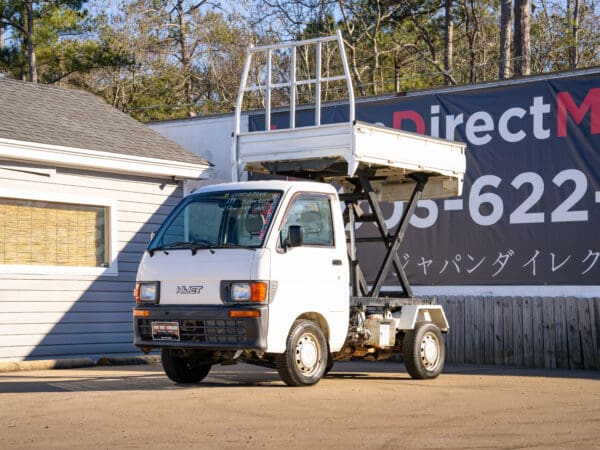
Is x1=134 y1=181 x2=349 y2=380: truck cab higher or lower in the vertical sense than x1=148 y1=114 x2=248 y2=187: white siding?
lower

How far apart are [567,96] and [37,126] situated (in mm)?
8372

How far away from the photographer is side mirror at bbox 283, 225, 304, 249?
12375 millimetres

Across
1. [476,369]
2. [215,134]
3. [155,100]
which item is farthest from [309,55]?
[476,369]

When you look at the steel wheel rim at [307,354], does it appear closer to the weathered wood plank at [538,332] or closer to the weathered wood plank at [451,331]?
the weathered wood plank at [538,332]

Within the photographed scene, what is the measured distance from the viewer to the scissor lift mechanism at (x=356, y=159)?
13.5 m

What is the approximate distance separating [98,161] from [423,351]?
21.3 ft

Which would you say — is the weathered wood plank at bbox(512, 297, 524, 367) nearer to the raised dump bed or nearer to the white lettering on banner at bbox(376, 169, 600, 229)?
the white lettering on banner at bbox(376, 169, 600, 229)

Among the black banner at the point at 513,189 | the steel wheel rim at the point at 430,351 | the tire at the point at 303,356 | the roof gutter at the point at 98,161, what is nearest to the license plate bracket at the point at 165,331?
the tire at the point at 303,356

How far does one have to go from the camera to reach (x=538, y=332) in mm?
17234

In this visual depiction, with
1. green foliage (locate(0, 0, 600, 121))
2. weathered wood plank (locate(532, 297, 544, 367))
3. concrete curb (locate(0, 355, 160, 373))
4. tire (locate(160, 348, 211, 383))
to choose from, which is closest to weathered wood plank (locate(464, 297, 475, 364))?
weathered wood plank (locate(532, 297, 544, 367))

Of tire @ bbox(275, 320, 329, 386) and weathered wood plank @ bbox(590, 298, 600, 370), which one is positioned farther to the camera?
weathered wood plank @ bbox(590, 298, 600, 370)

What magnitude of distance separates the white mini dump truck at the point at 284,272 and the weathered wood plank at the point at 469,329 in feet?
10.9

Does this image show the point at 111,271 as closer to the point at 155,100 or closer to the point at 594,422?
the point at 594,422

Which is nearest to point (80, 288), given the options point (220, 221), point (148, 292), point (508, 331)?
point (148, 292)
